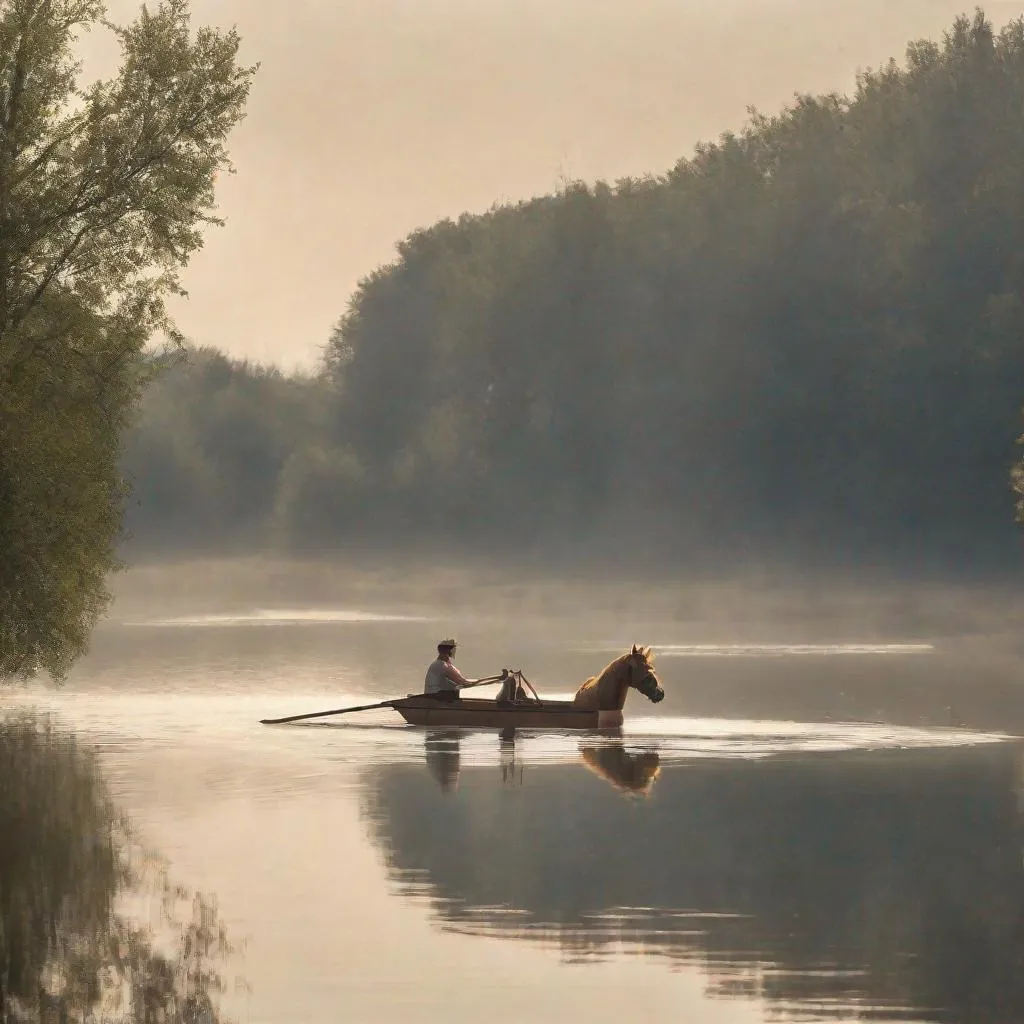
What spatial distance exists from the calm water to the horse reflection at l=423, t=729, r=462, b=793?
0.34ft

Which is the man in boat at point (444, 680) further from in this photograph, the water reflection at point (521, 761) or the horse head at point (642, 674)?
the horse head at point (642, 674)

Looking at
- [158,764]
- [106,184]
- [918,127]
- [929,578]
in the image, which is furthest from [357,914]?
[918,127]

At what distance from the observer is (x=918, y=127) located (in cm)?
8700

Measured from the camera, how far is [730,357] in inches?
3600

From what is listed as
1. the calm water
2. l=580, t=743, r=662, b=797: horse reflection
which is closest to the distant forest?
the calm water

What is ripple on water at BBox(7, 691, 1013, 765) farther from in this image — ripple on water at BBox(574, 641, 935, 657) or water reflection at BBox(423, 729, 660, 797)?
ripple on water at BBox(574, 641, 935, 657)

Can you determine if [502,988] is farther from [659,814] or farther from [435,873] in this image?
[659,814]

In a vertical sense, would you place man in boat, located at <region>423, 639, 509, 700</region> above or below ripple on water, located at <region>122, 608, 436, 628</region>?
below

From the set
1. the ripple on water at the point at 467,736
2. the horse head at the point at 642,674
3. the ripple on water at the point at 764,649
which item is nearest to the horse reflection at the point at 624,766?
the ripple on water at the point at 467,736

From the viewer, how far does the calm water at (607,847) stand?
14.6 m

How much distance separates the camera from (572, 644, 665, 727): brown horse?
111ft

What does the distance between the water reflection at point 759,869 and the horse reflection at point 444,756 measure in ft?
0.84

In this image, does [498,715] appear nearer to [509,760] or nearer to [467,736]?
[467,736]

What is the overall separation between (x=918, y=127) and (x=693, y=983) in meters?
75.9
